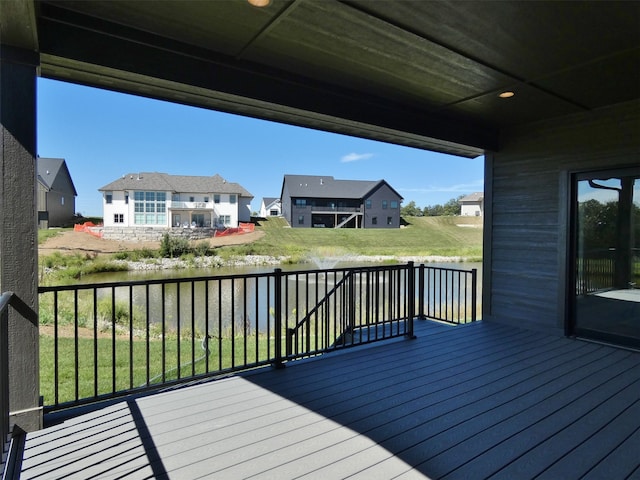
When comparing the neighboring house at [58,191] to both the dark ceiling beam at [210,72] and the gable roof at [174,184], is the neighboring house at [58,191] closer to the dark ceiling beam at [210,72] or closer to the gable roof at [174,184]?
the gable roof at [174,184]

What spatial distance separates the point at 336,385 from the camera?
2727 mm

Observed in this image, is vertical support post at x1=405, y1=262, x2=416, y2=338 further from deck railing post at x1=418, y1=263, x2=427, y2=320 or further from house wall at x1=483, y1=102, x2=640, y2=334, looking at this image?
house wall at x1=483, y1=102, x2=640, y2=334

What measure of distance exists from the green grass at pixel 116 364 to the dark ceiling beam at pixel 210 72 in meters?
2.46

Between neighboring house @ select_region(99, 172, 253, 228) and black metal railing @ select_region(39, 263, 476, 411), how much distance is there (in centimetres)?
2096

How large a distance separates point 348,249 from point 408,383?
22257 mm

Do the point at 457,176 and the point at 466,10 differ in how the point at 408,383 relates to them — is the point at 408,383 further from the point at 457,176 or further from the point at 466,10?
the point at 457,176

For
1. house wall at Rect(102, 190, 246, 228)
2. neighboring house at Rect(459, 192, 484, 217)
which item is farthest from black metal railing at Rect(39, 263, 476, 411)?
neighboring house at Rect(459, 192, 484, 217)

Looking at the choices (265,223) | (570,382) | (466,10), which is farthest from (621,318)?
(265,223)

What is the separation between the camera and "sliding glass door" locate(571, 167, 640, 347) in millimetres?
3658

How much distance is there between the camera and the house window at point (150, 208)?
2919cm

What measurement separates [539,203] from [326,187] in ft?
107

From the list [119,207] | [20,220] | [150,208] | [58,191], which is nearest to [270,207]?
[150,208]

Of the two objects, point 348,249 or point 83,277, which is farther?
point 348,249

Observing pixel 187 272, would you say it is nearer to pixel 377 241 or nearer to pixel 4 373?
pixel 377 241
